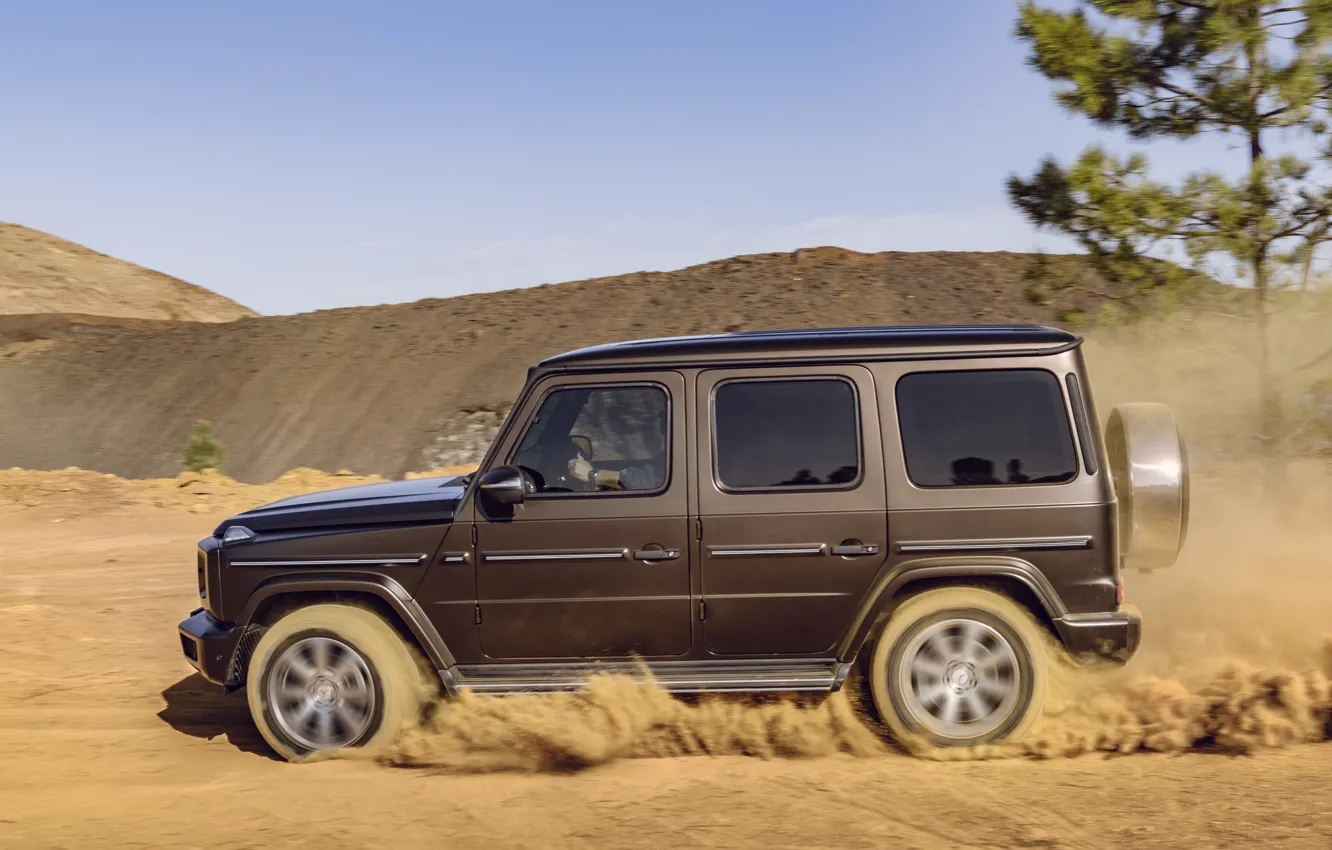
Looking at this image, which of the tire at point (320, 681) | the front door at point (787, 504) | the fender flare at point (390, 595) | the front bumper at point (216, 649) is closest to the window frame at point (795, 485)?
the front door at point (787, 504)

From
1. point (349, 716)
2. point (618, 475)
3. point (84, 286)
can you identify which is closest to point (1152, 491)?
point (618, 475)

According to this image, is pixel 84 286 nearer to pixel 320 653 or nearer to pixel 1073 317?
pixel 1073 317

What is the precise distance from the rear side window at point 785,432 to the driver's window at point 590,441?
0.29 meters

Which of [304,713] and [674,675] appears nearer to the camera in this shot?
[674,675]

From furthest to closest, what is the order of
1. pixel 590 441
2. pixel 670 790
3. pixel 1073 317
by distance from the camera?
pixel 1073 317, pixel 590 441, pixel 670 790

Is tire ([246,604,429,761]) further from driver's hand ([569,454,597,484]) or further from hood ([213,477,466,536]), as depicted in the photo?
driver's hand ([569,454,597,484])

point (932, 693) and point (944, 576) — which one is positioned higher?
point (944, 576)

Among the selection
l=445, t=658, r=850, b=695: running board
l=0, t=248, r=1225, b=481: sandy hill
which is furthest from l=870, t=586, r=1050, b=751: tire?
l=0, t=248, r=1225, b=481: sandy hill

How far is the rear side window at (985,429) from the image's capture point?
17.6ft

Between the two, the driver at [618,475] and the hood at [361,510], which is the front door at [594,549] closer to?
the driver at [618,475]

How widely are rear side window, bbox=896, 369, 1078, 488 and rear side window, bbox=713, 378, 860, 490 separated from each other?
29 cm

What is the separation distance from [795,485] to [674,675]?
102cm

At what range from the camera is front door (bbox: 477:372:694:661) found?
541 cm

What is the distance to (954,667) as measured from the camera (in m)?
5.39
